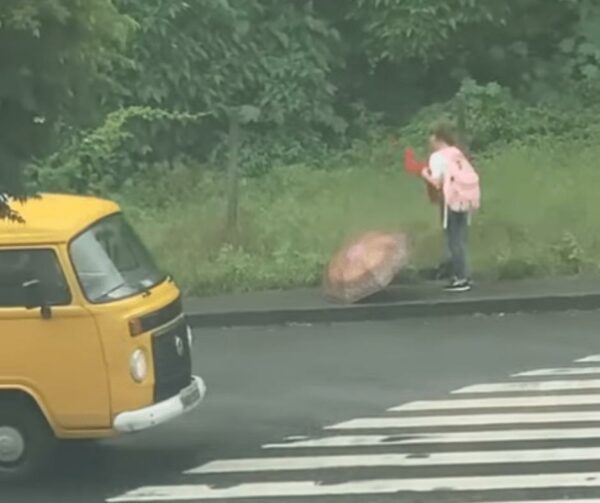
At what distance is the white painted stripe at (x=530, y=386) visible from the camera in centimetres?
1286

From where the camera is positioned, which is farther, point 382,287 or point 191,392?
point 382,287

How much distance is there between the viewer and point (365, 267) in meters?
16.9

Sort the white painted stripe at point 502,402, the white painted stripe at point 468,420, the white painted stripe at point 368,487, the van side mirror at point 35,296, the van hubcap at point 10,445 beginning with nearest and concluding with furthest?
the white painted stripe at point 368,487 < the van side mirror at point 35,296 < the van hubcap at point 10,445 < the white painted stripe at point 468,420 < the white painted stripe at point 502,402

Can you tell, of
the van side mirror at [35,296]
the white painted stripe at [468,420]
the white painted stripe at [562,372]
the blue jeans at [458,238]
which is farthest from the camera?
the blue jeans at [458,238]

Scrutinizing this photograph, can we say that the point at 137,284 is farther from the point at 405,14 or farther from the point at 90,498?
the point at 405,14

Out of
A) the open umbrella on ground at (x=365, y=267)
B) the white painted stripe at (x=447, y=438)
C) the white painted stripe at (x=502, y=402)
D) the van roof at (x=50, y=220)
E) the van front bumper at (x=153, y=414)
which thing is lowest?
the white painted stripe at (x=502, y=402)

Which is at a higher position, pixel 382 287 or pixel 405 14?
pixel 405 14

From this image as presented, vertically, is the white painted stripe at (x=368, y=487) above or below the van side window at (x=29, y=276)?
below

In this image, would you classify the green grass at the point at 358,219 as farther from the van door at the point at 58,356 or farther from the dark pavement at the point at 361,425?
the van door at the point at 58,356

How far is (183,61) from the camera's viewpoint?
79.2 ft

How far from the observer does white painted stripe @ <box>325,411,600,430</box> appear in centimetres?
1180

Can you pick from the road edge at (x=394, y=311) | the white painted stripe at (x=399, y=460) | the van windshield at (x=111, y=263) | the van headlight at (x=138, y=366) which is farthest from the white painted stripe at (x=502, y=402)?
the road edge at (x=394, y=311)

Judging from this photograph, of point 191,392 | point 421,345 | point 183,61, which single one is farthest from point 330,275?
point 183,61

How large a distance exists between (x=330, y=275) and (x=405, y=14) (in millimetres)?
8705
